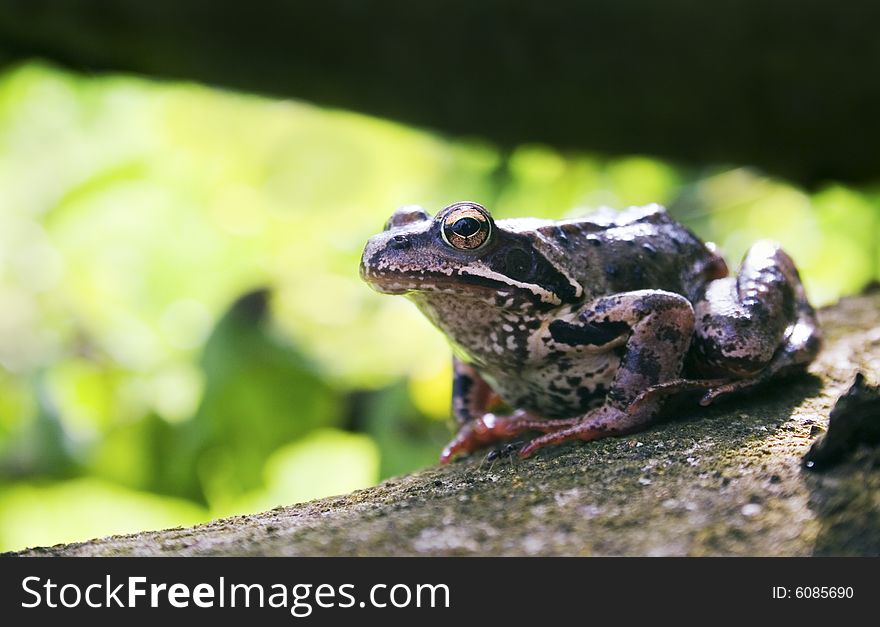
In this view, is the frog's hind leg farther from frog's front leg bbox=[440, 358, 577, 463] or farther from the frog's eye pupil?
the frog's eye pupil

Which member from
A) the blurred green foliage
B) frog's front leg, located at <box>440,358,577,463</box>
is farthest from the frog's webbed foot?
the blurred green foliage

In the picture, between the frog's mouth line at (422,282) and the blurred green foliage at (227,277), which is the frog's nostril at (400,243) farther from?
the blurred green foliage at (227,277)

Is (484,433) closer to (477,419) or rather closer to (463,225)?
(477,419)

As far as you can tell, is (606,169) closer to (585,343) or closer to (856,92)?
(856,92)

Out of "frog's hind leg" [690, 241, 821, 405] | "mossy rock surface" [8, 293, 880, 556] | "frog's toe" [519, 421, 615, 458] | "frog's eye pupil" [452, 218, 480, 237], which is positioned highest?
"frog's eye pupil" [452, 218, 480, 237]

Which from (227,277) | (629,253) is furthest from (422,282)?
(227,277)

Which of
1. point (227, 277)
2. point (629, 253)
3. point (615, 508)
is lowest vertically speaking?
point (615, 508)

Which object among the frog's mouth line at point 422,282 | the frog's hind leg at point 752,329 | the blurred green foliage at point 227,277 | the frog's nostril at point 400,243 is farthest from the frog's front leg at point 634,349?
the blurred green foliage at point 227,277
